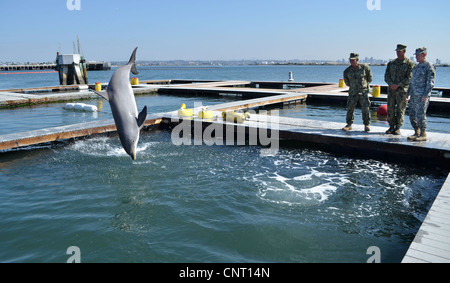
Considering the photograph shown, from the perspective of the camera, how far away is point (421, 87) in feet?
29.2

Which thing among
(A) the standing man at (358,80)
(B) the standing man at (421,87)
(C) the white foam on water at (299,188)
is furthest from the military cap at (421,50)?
(C) the white foam on water at (299,188)

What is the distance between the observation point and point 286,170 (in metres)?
9.17

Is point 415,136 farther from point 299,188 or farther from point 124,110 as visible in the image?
point 124,110

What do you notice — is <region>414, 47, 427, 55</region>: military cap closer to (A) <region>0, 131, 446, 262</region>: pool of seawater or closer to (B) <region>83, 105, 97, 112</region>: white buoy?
(A) <region>0, 131, 446, 262</region>: pool of seawater

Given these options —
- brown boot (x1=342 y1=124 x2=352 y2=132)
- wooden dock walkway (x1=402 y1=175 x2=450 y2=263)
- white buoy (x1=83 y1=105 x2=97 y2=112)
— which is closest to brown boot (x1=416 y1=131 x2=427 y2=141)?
brown boot (x1=342 y1=124 x2=352 y2=132)

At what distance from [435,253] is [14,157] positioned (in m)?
11.2

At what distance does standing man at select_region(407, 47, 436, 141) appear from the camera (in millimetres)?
8672

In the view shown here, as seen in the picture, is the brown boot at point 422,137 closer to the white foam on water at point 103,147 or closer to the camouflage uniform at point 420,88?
the camouflage uniform at point 420,88

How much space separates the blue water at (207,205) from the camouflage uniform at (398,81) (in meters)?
1.68

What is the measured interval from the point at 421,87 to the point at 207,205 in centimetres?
642

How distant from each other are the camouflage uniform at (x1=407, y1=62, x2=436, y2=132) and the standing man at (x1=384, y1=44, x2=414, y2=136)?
0.33m

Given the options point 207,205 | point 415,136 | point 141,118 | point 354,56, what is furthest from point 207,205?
point 354,56
